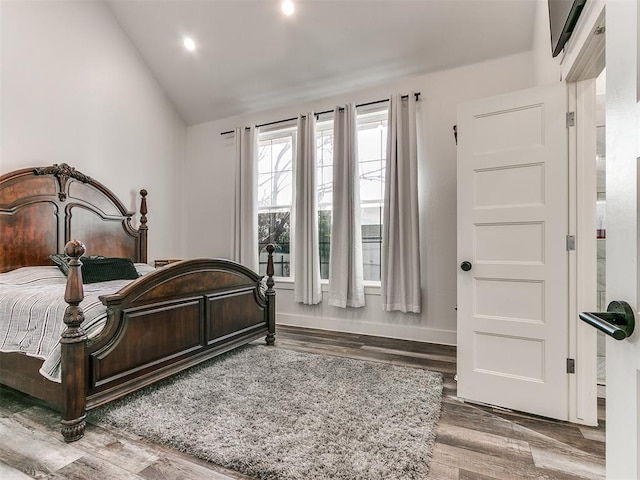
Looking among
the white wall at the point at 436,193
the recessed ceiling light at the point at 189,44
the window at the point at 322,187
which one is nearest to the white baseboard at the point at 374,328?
the white wall at the point at 436,193

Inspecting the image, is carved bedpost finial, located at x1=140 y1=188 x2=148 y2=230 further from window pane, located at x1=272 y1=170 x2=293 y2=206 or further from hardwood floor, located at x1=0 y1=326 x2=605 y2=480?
hardwood floor, located at x1=0 y1=326 x2=605 y2=480

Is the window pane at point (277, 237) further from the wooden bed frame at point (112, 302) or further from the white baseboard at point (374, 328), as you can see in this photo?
the wooden bed frame at point (112, 302)

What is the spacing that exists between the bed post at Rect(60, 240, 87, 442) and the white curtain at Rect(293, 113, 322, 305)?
2597 mm

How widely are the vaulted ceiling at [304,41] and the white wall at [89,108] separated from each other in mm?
390

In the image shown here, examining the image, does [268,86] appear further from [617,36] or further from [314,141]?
[617,36]

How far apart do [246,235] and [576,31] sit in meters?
3.84

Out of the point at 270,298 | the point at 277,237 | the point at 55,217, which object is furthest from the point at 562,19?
the point at 55,217

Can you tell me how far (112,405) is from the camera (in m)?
2.15

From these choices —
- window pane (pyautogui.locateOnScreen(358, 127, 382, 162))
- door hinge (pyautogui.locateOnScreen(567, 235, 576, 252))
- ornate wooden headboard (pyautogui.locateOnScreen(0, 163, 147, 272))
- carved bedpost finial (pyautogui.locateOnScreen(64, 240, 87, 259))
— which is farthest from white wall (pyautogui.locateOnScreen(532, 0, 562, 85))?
ornate wooden headboard (pyautogui.locateOnScreen(0, 163, 147, 272))

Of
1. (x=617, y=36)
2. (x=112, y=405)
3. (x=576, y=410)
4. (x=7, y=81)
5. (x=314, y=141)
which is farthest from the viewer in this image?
(x=314, y=141)

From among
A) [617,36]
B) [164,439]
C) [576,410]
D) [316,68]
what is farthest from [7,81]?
[576,410]

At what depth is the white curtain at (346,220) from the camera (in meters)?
3.92

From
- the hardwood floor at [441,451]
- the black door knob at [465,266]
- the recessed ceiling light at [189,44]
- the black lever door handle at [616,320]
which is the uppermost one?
the recessed ceiling light at [189,44]

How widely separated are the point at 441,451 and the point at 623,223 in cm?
149
